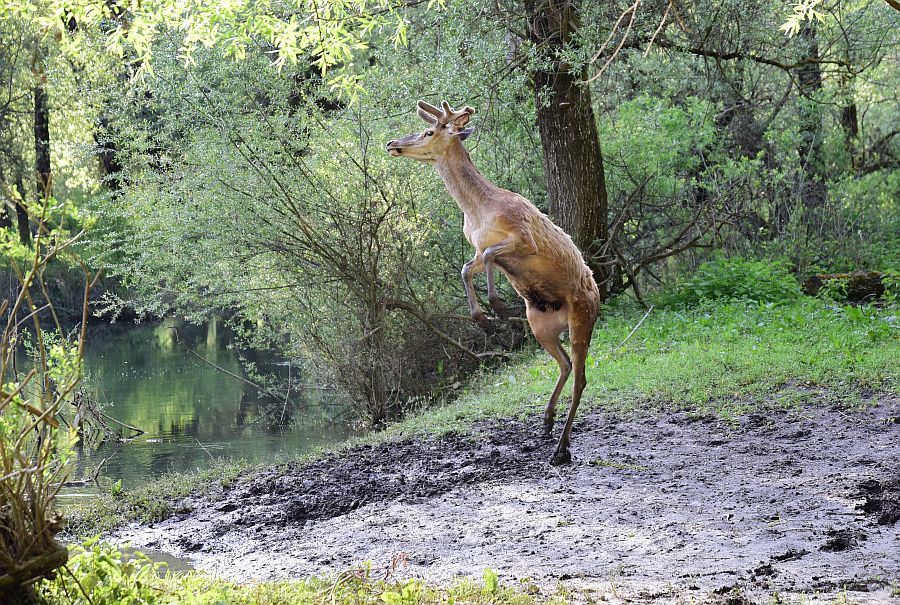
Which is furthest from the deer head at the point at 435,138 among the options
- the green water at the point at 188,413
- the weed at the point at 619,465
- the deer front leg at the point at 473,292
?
the green water at the point at 188,413

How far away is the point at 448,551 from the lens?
18.2 ft

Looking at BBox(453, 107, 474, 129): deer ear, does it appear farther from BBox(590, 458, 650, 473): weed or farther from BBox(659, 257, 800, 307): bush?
BBox(659, 257, 800, 307): bush

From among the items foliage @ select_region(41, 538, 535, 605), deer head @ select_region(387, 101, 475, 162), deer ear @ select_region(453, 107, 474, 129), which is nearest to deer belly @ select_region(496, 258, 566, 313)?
deer head @ select_region(387, 101, 475, 162)

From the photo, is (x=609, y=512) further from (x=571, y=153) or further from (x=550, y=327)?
(x=571, y=153)

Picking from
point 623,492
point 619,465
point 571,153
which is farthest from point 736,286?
point 623,492

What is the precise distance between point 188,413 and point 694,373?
8568 mm

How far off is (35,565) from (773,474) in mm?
4660

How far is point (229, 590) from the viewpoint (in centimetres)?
456

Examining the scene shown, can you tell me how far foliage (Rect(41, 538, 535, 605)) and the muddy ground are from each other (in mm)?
299

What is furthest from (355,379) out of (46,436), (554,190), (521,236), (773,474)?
(46,436)

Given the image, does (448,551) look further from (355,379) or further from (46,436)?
(355,379)

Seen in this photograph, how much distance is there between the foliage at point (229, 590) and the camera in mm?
4098

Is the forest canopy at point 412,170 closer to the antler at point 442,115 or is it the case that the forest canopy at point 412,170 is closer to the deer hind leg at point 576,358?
the antler at point 442,115

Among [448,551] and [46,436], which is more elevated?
[46,436]
